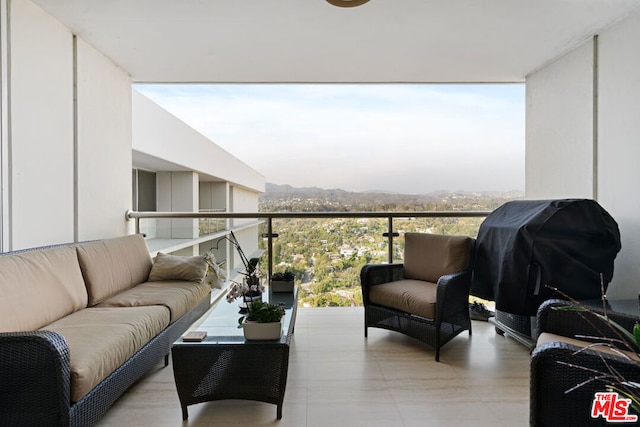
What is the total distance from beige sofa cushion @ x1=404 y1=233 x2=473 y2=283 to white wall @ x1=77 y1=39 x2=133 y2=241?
3112mm

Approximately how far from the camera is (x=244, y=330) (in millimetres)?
2246

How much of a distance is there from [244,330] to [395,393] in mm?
1056

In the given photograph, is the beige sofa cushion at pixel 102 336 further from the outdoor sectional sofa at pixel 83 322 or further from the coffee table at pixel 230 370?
the coffee table at pixel 230 370

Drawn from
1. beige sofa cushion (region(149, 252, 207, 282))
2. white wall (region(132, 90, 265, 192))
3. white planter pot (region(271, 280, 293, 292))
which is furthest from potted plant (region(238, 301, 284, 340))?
white wall (region(132, 90, 265, 192))

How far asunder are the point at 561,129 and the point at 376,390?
10.9 feet

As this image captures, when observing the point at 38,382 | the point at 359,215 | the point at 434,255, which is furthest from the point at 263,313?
the point at 359,215

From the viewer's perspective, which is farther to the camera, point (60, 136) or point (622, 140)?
point (60, 136)

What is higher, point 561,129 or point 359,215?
point 561,129

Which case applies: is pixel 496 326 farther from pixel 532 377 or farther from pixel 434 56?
pixel 434 56

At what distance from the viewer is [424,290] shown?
3.34 m

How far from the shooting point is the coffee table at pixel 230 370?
218 centimetres

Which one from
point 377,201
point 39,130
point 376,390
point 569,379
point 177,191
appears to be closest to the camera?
point 569,379

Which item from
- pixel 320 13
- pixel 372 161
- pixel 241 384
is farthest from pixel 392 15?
pixel 241 384

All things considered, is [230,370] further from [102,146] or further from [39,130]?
[102,146]
